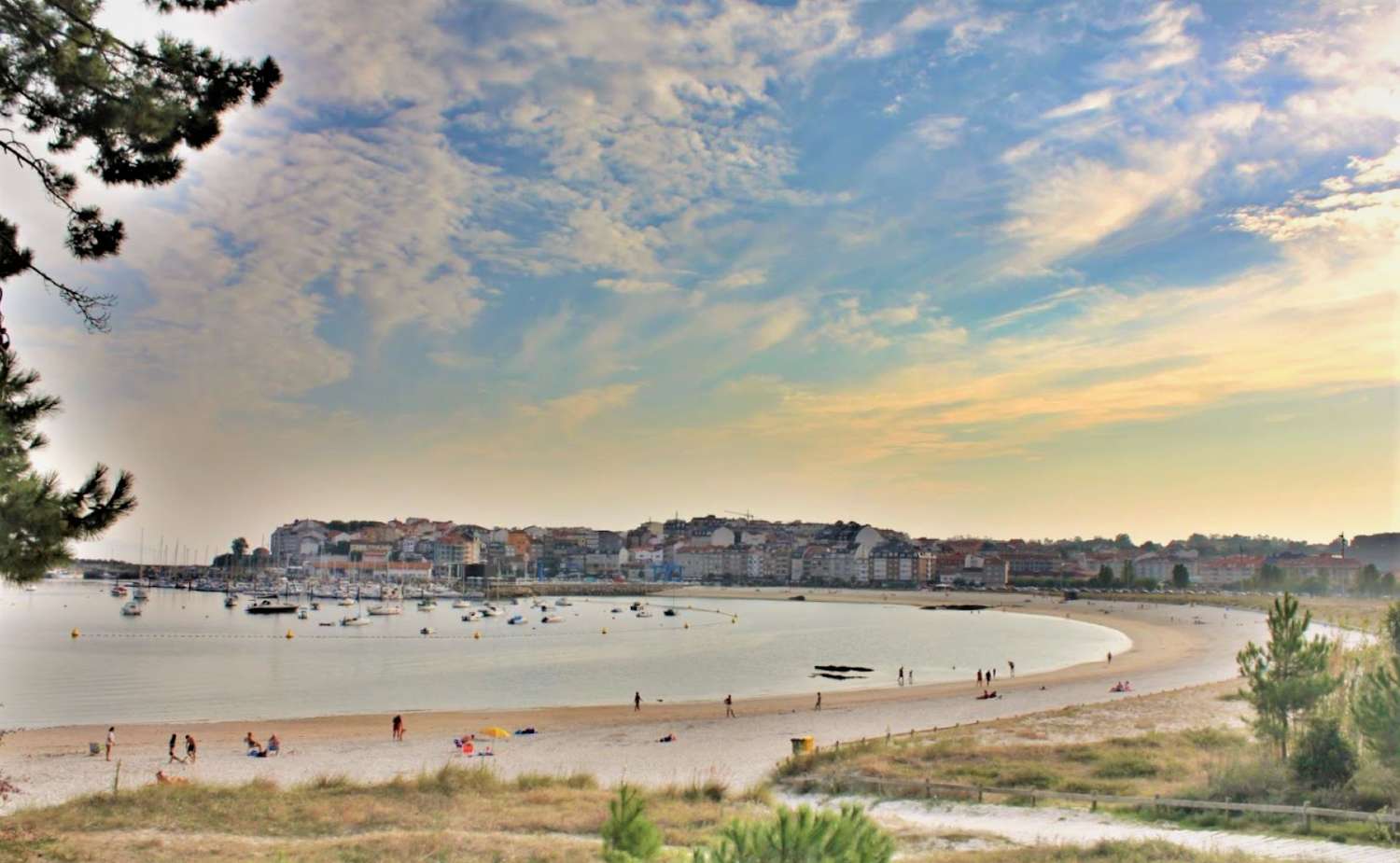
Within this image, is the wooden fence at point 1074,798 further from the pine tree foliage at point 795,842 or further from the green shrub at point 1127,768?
the pine tree foliage at point 795,842

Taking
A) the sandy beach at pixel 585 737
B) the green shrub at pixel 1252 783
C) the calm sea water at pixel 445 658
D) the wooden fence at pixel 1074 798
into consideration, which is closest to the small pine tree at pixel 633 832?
the wooden fence at pixel 1074 798

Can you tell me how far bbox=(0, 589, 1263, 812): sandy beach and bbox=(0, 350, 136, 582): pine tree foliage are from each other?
49.5 feet

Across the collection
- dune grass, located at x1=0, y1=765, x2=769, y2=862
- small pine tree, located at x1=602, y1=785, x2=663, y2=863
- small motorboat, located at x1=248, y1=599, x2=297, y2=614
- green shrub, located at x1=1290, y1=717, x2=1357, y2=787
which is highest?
small pine tree, located at x1=602, y1=785, x2=663, y2=863

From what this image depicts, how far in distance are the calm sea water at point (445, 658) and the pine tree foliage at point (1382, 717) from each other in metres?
28.2

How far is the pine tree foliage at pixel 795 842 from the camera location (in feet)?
15.3

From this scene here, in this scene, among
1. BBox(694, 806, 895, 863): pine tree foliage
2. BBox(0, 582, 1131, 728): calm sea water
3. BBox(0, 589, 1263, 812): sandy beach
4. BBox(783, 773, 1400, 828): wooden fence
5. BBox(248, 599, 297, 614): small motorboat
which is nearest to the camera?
BBox(694, 806, 895, 863): pine tree foliage

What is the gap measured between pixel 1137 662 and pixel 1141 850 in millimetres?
45989

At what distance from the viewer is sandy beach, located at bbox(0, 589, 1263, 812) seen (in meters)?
25.1

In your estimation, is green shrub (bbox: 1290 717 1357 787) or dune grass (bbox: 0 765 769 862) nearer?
dune grass (bbox: 0 765 769 862)

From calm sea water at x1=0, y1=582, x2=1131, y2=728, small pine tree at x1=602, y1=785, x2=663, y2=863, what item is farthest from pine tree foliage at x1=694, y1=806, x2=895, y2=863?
calm sea water at x1=0, y1=582, x2=1131, y2=728

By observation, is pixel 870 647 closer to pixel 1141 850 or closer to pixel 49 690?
pixel 49 690

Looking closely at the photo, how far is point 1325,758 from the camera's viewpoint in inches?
704

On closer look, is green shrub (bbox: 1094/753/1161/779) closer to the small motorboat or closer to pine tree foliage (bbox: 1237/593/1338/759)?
pine tree foliage (bbox: 1237/593/1338/759)

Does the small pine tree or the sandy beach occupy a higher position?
the small pine tree
